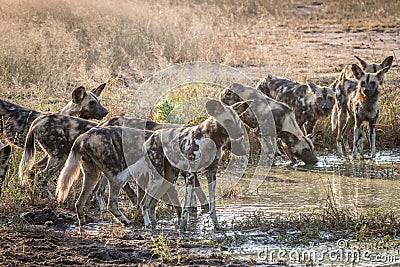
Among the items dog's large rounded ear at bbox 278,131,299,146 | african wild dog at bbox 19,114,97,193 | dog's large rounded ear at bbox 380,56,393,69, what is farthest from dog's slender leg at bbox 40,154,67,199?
dog's large rounded ear at bbox 380,56,393,69

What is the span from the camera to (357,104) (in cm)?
1096

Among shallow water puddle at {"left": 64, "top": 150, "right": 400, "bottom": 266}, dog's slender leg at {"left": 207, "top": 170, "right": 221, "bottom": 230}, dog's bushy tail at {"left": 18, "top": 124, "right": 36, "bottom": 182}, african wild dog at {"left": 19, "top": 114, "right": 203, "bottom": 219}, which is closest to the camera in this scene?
shallow water puddle at {"left": 64, "top": 150, "right": 400, "bottom": 266}

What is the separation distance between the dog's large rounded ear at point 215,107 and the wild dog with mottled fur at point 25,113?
2.29 meters

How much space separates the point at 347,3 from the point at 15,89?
1349 centimetres

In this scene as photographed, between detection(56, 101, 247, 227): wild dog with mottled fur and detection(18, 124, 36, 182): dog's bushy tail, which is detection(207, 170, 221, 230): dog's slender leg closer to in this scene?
detection(56, 101, 247, 227): wild dog with mottled fur

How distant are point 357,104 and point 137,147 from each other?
14.7ft

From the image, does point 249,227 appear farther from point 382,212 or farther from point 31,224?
point 31,224

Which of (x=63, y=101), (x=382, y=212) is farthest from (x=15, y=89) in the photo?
(x=382, y=212)

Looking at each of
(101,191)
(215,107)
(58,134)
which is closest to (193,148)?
(215,107)

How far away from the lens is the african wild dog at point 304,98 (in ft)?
37.0

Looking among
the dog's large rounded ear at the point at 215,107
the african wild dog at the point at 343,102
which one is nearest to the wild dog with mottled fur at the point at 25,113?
the dog's large rounded ear at the point at 215,107

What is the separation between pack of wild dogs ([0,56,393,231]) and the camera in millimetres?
7164

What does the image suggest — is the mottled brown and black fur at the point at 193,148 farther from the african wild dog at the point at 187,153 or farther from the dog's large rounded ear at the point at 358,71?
the dog's large rounded ear at the point at 358,71

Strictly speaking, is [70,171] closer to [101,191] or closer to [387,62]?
[101,191]
